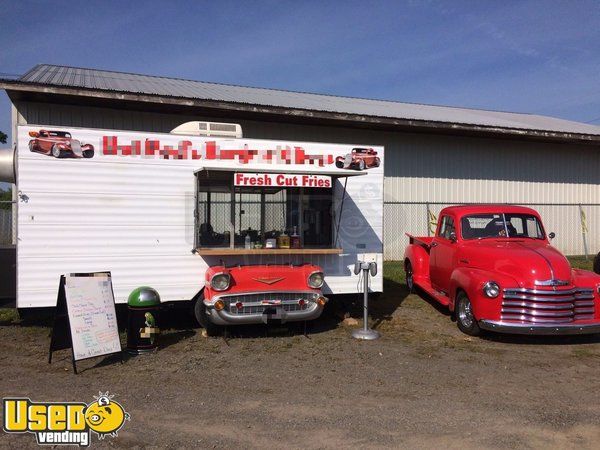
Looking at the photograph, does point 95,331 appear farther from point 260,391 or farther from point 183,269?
point 260,391

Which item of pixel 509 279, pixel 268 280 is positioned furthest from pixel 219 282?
pixel 509 279

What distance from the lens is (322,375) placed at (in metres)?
5.77

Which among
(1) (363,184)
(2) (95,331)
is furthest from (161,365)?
(1) (363,184)

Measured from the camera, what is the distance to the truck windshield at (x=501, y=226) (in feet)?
28.3

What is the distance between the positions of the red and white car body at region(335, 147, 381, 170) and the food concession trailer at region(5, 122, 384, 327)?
0.11 ft

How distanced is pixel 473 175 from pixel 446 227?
28.6 ft

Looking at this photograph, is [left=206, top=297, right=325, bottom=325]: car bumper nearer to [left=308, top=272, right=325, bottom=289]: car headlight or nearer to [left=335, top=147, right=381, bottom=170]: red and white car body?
[left=308, top=272, right=325, bottom=289]: car headlight

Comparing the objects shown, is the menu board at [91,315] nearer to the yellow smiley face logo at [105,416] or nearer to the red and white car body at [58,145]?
the yellow smiley face logo at [105,416]

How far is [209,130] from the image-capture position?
784cm

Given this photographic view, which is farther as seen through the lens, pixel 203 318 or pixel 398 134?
pixel 398 134

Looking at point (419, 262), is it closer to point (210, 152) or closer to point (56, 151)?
point (210, 152)

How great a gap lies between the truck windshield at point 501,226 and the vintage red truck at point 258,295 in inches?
118

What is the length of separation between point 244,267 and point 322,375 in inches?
87.0

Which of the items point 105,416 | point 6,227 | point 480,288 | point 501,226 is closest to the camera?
point 105,416
